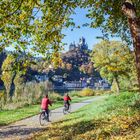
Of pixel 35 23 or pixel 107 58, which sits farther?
pixel 107 58

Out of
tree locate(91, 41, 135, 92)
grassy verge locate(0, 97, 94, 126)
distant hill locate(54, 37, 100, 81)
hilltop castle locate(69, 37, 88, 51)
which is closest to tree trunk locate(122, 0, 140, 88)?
grassy verge locate(0, 97, 94, 126)

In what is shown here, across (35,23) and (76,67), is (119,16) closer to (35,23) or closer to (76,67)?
(35,23)

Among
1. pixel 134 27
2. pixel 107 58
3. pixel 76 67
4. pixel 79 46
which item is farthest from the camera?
pixel 79 46

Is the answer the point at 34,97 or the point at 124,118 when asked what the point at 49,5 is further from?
the point at 34,97

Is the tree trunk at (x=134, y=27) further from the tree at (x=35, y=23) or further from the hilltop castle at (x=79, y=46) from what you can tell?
the hilltop castle at (x=79, y=46)

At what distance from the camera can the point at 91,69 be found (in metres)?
148

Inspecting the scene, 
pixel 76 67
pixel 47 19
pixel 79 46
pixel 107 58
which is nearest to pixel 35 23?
pixel 47 19

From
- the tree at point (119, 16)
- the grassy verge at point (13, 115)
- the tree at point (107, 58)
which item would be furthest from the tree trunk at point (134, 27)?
the tree at point (107, 58)

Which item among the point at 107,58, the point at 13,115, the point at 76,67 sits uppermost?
the point at 76,67

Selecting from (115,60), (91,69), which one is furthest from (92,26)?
(91,69)

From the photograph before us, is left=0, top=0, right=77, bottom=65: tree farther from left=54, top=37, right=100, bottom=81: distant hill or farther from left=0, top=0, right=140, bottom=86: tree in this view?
left=54, top=37, right=100, bottom=81: distant hill

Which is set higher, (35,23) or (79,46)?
(79,46)

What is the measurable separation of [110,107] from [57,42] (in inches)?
372

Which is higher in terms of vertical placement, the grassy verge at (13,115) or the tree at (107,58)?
the tree at (107,58)
